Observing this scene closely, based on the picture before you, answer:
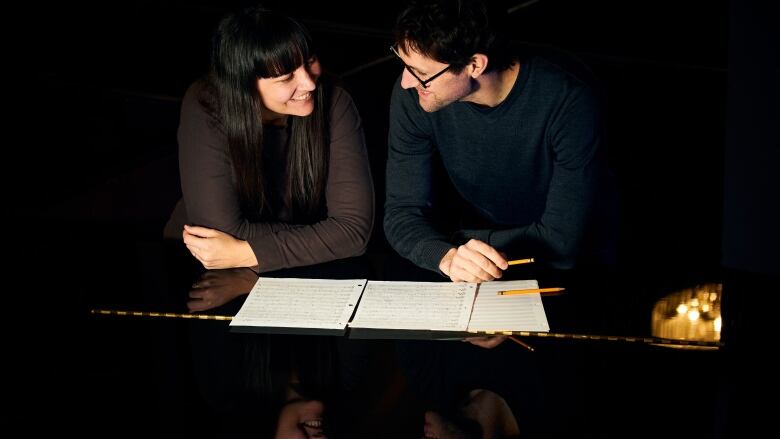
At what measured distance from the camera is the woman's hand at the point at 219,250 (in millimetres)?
1523

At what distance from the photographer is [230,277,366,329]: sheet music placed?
1249 millimetres

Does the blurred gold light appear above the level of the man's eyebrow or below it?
below

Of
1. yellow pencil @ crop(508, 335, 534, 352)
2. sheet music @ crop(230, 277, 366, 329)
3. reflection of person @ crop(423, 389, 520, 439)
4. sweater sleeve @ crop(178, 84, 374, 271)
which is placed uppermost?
sweater sleeve @ crop(178, 84, 374, 271)

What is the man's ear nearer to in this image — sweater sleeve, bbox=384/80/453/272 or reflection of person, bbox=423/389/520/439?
sweater sleeve, bbox=384/80/453/272

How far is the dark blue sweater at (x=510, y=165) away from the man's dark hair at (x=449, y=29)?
0.45ft

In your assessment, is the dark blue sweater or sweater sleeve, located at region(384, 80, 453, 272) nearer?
the dark blue sweater

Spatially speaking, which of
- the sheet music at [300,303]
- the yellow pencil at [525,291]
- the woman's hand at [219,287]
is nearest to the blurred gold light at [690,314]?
the yellow pencil at [525,291]

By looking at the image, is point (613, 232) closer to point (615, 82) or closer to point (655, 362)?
point (655, 362)

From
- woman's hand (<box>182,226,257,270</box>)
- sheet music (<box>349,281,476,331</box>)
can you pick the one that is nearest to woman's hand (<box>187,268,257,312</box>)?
woman's hand (<box>182,226,257,270</box>)

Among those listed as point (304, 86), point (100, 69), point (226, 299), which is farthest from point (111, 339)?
point (100, 69)

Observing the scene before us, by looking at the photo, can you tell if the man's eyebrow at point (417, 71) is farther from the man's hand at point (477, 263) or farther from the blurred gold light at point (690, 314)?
the blurred gold light at point (690, 314)

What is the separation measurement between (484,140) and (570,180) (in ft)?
0.78

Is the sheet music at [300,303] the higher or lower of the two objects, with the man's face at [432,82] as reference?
lower

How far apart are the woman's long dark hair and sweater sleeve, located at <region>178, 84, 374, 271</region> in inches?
1.4
